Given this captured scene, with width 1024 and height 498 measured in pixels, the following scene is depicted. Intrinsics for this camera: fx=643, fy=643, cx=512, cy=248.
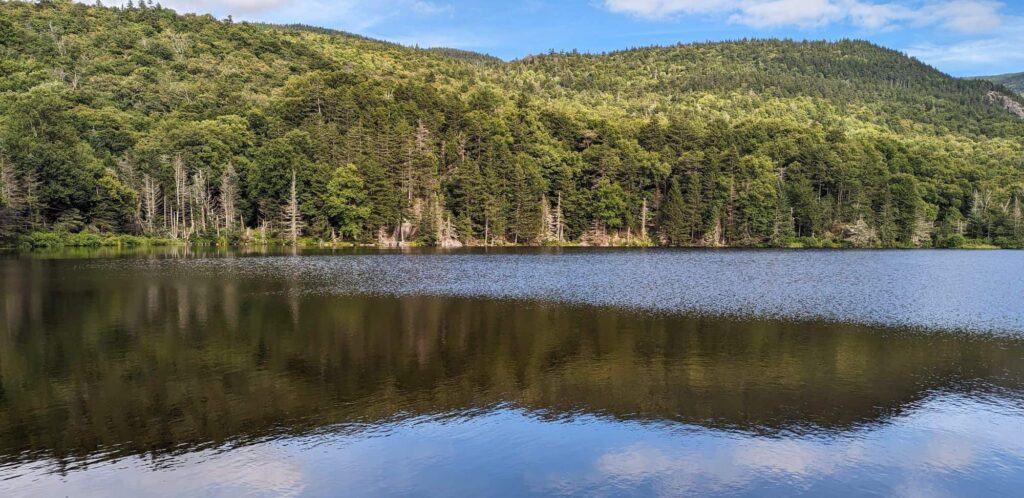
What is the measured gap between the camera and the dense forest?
92.0 metres

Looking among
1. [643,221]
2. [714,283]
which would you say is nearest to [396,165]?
[643,221]

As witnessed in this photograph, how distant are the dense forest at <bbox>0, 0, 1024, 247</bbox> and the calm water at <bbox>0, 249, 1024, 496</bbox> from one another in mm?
59020

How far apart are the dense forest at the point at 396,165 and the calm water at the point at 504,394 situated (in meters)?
59.0

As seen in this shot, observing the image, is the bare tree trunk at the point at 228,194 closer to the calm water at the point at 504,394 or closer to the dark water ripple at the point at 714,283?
the dark water ripple at the point at 714,283

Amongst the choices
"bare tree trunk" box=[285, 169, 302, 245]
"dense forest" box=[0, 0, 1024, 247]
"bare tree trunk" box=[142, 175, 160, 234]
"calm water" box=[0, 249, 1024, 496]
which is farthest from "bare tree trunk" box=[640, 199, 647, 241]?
"bare tree trunk" box=[142, 175, 160, 234]

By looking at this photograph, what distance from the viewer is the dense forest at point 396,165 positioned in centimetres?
9200

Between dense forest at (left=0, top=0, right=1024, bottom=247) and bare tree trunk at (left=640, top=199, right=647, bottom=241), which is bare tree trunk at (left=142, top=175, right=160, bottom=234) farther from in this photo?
bare tree trunk at (left=640, top=199, right=647, bottom=241)

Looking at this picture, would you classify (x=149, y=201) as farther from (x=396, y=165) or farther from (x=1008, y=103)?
(x=1008, y=103)

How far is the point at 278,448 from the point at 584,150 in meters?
110

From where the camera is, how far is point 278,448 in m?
13.5

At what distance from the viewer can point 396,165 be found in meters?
100

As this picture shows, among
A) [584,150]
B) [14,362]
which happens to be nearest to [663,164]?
[584,150]

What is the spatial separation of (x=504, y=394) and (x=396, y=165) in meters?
85.8

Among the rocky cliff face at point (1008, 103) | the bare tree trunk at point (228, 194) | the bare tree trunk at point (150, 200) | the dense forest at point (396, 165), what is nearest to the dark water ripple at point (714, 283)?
the dense forest at point (396, 165)
